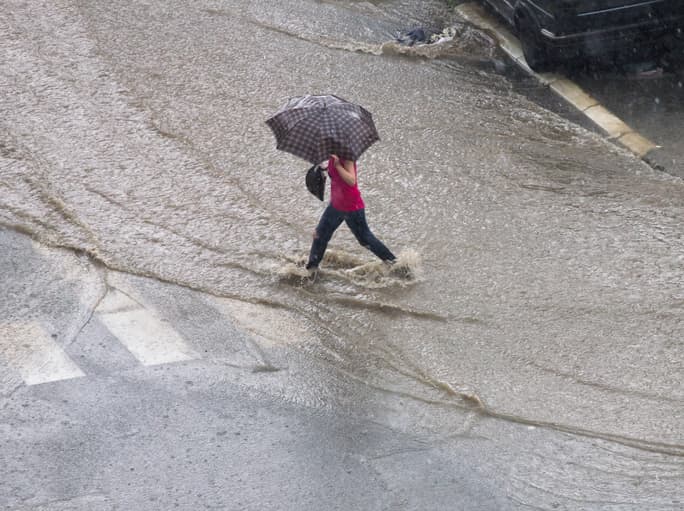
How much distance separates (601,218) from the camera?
8.59 m

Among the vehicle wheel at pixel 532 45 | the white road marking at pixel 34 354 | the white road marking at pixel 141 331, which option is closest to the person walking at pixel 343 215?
the white road marking at pixel 141 331

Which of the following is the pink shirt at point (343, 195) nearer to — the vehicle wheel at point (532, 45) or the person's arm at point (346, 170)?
the person's arm at point (346, 170)

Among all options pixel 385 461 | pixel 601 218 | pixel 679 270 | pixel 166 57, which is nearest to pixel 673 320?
pixel 679 270

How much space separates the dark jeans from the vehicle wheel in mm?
3841

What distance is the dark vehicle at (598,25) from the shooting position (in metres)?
9.94

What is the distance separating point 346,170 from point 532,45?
433 cm

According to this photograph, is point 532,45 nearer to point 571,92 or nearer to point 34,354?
point 571,92

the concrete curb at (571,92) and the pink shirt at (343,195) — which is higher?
the concrete curb at (571,92)

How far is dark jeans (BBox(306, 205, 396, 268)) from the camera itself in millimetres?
7473

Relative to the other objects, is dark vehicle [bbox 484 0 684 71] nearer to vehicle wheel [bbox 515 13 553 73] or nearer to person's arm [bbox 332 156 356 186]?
vehicle wheel [bbox 515 13 553 73]

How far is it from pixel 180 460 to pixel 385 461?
1.25 m

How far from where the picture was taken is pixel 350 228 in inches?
299

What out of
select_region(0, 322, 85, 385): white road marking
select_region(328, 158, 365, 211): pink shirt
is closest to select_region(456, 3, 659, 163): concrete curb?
select_region(328, 158, 365, 211): pink shirt

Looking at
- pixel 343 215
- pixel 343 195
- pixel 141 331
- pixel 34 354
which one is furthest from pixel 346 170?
pixel 34 354
